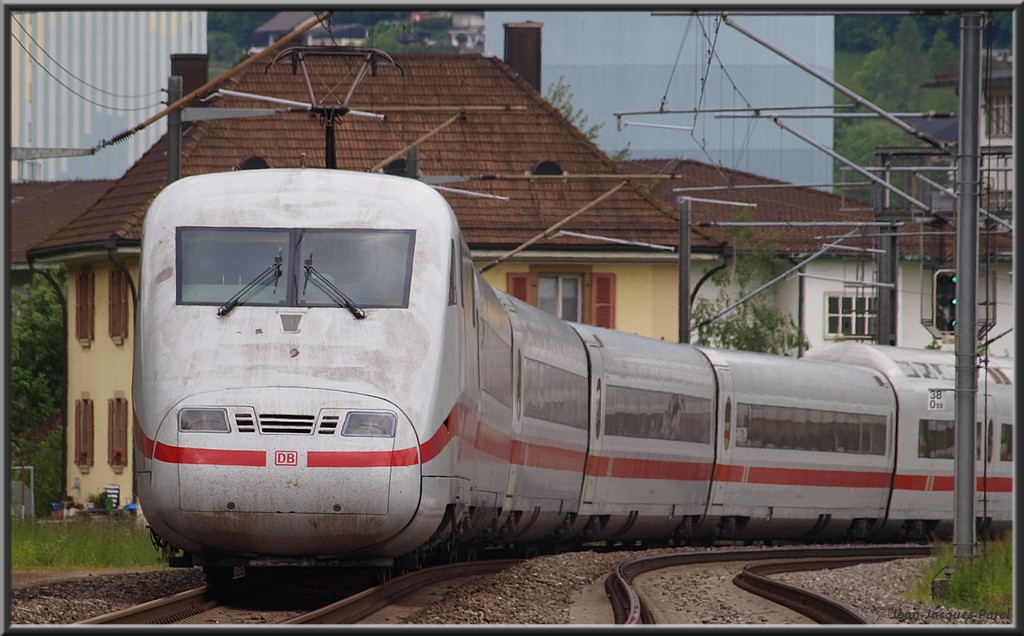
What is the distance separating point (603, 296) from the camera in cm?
4844

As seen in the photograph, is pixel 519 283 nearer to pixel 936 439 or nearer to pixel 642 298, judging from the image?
pixel 642 298

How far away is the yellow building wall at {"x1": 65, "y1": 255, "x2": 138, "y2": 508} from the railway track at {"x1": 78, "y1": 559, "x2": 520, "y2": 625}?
1081 inches

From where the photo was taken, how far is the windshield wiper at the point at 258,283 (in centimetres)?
1418

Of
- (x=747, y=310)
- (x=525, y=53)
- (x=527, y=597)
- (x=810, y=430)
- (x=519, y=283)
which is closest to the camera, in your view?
(x=527, y=597)

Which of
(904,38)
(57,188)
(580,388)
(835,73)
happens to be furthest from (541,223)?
(904,38)

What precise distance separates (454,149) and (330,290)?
34.3 metres

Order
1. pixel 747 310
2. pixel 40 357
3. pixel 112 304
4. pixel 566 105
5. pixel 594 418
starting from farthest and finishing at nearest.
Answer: pixel 566 105 < pixel 747 310 < pixel 40 357 < pixel 112 304 < pixel 594 418

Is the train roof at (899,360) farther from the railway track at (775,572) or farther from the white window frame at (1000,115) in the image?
the white window frame at (1000,115)

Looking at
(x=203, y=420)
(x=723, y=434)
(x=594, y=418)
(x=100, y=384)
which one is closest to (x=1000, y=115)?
(x=100, y=384)

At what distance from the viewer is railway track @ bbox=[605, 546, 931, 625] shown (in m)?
15.4

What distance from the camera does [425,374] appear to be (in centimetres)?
1414

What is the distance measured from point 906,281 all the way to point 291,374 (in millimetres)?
56667

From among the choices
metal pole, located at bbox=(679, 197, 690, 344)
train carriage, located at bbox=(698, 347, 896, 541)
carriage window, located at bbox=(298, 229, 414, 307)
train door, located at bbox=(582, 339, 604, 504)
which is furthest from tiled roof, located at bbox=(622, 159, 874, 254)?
carriage window, located at bbox=(298, 229, 414, 307)

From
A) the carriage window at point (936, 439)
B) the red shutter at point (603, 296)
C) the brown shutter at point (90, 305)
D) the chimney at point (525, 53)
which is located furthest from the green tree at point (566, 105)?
the carriage window at point (936, 439)
